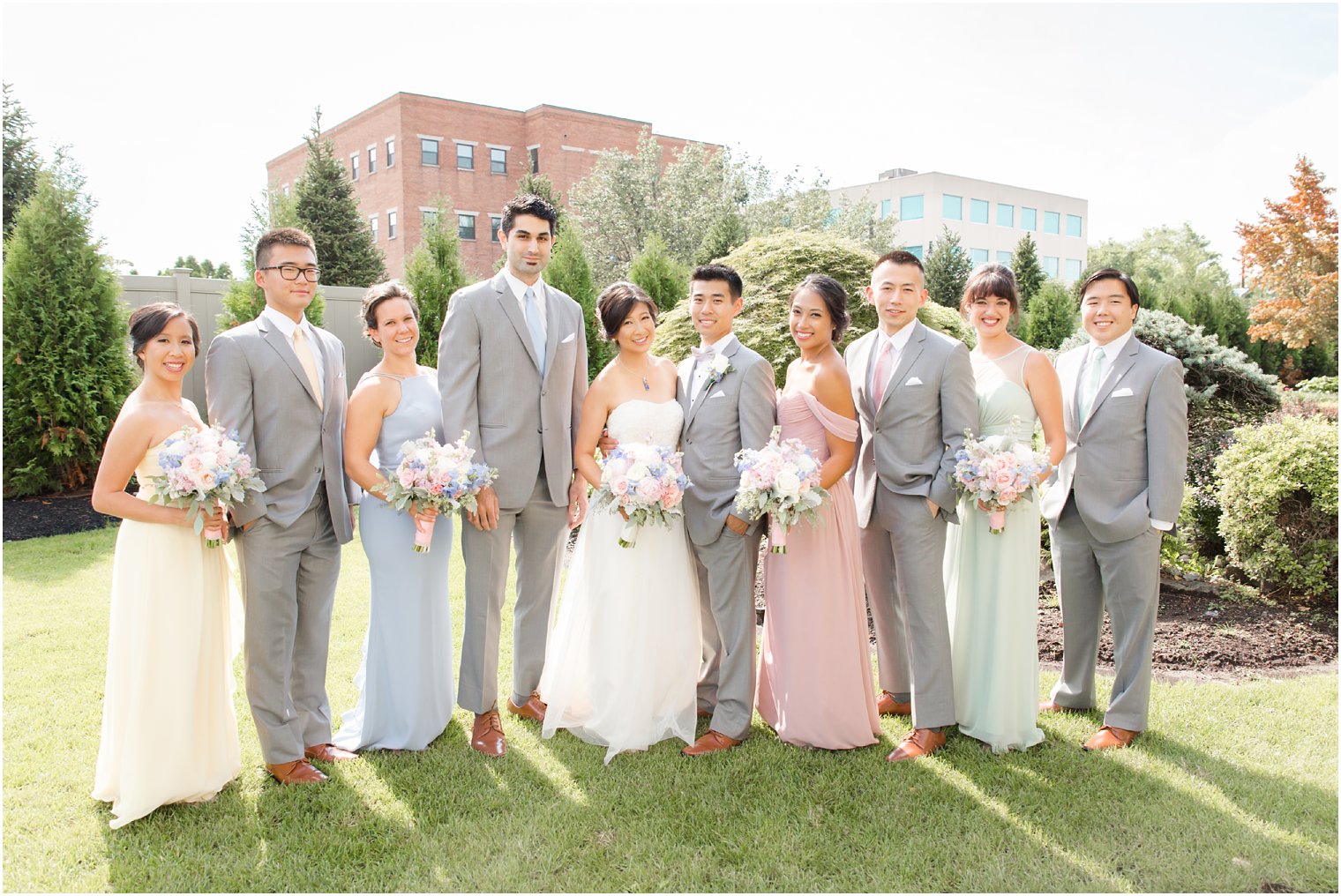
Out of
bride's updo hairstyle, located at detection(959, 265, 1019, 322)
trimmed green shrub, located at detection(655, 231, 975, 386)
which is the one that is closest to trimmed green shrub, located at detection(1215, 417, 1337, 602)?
trimmed green shrub, located at detection(655, 231, 975, 386)

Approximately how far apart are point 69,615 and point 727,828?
21.6 feet

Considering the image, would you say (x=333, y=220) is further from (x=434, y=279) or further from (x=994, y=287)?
(x=994, y=287)

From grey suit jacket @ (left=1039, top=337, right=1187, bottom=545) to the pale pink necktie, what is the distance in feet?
3.99

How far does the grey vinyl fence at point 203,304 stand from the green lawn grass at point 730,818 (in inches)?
425

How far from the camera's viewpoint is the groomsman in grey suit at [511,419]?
4.86 m

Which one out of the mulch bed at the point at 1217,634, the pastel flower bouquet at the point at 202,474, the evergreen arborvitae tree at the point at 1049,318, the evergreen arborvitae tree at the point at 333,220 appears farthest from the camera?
the evergreen arborvitae tree at the point at 1049,318

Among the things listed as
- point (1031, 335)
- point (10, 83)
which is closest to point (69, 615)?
point (10, 83)

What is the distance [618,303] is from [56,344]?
11.0m

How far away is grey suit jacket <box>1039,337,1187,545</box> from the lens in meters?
4.84

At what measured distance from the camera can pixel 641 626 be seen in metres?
4.96

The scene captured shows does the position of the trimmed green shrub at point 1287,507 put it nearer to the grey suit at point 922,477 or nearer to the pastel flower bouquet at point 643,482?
the grey suit at point 922,477

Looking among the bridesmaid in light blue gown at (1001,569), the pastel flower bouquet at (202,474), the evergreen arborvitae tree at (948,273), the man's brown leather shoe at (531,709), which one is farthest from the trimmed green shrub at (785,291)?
the evergreen arborvitae tree at (948,273)

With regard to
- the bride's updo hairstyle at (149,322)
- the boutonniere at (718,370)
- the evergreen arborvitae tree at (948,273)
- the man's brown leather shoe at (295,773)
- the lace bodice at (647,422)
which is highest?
the evergreen arborvitae tree at (948,273)

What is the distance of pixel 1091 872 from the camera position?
3.68 metres
